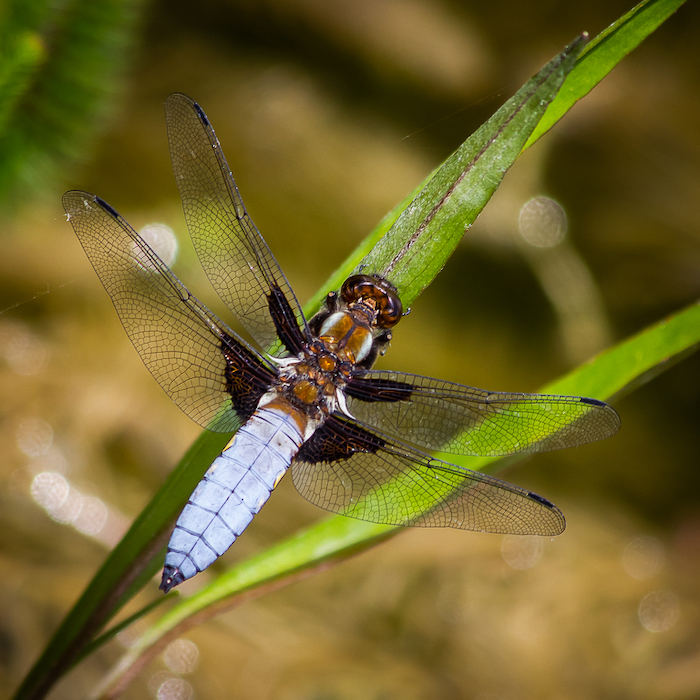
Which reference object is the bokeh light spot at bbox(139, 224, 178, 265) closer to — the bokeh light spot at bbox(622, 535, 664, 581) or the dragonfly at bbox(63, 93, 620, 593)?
the dragonfly at bbox(63, 93, 620, 593)

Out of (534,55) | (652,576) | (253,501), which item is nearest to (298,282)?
(534,55)

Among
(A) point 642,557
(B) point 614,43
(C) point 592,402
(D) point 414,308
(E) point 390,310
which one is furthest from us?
(D) point 414,308

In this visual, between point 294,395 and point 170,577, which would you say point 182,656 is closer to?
point 170,577

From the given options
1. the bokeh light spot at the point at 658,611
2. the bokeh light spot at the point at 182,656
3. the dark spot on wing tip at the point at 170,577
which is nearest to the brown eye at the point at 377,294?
the dark spot on wing tip at the point at 170,577

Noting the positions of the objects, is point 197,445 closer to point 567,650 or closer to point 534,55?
point 567,650

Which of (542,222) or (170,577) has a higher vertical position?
(542,222)

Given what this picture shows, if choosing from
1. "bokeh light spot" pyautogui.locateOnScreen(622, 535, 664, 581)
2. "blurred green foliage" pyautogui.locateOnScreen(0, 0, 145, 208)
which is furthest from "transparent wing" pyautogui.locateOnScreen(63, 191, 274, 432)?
"bokeh light spot" pyautogui.locateOnScreen(622, 535, 664, 581)

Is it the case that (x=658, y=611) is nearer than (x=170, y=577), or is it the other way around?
(x=170, y=577)

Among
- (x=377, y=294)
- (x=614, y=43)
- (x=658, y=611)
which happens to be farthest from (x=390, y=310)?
(x=658, y=611)
